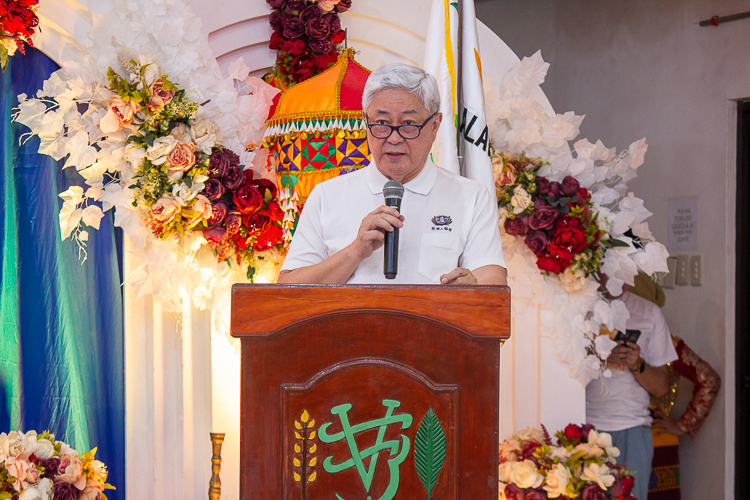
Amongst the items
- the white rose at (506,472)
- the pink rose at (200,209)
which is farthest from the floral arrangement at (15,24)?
the white rose at (506,472)

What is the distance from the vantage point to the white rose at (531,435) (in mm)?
2912

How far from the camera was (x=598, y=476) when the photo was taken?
2680 mm

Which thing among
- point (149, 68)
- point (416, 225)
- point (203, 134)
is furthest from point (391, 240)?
point (149, 68)

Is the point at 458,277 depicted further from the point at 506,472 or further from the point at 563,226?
the point at 506,472

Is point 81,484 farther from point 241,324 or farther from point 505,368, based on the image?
point 505,368

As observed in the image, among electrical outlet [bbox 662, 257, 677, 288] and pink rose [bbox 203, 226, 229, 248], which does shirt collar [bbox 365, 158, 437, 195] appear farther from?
electrical outlet [bbox 662, 257, 677, 288]

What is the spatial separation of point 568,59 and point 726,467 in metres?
2.94

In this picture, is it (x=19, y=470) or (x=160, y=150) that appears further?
(x=160, y=150)

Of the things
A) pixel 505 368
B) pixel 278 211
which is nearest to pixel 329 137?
pixel 278 211

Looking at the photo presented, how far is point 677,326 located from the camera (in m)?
4.29

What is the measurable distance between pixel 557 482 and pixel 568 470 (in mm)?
89

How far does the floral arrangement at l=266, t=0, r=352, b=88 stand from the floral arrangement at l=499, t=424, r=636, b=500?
6.28 ft

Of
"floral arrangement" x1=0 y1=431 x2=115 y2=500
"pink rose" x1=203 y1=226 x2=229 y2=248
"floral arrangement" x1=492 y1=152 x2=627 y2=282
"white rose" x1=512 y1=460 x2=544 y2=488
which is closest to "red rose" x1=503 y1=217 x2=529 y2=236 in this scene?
"floral arrangement" x1=492 y1=152 x2=627 y2=282

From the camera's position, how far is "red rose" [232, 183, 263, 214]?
2.56m
